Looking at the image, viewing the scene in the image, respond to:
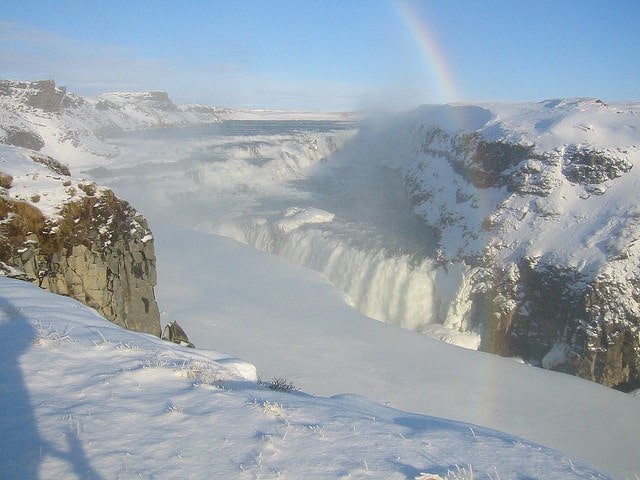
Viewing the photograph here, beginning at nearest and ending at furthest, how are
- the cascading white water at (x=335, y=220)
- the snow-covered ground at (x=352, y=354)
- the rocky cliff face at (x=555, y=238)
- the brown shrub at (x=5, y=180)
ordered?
the brown shrub at (x=5, y=180) → the snow-covered ground at (x=352, y=354) → the rocky cliff face at (x=555, y=238) → the cascading white water at (x=335, y=220)

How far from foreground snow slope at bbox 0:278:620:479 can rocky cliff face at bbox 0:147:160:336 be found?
19.2ft

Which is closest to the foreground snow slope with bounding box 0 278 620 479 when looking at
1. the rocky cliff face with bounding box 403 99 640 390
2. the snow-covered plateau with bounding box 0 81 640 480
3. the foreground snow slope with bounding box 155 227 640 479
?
the snow-covered plateau with bounding box 0 81 640 480

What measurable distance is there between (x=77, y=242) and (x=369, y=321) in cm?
1049

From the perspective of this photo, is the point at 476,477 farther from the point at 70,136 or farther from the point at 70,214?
the point at 70,136

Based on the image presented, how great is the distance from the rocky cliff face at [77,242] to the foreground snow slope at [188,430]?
5866 millimetres

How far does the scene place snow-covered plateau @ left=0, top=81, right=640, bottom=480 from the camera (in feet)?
11.9

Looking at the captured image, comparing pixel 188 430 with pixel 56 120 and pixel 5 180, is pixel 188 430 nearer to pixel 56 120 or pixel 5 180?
pixel 5 180

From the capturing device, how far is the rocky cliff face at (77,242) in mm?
10172

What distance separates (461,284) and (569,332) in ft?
16.6

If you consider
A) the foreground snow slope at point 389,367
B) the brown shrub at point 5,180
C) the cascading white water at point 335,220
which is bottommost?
the foreground snow slope at point 389,367

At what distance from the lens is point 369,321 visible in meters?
17.1

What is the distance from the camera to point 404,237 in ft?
89.8

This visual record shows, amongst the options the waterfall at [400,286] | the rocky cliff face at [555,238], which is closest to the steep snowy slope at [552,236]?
the rocky cliff face at [555,238]

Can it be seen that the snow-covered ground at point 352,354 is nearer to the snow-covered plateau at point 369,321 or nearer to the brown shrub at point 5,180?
the snow-covered plateau at point 369,321
